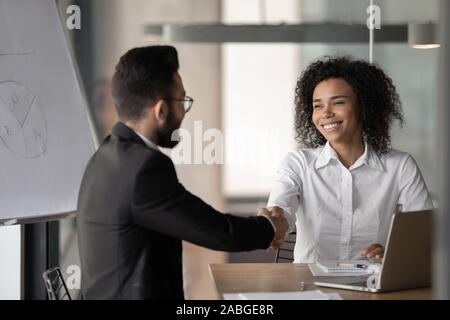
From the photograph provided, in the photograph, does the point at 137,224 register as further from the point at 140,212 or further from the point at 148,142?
the point at 148,142

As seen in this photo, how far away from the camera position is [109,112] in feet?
15.4

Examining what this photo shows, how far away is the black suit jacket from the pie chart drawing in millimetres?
1151

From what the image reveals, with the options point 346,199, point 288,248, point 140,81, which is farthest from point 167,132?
point 288,248

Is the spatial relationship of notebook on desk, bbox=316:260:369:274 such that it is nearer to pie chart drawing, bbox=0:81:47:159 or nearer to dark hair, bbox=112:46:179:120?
Answer: dark hair, bbox=112:46:179:120

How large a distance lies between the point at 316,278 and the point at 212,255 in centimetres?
212

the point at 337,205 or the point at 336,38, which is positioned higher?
the point at 336,38

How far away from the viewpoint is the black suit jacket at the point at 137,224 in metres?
2.17

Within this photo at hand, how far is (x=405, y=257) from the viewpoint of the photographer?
248 centimetres

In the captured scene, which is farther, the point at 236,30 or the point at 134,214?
the point at 236,30

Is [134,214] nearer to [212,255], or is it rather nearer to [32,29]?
[32,29]

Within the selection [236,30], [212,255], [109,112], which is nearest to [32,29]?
[109,112]

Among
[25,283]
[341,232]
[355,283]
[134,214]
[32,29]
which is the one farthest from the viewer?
[25,283]

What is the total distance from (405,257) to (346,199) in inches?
31.9

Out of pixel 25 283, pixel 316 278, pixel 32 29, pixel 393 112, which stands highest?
pixel 32 29
